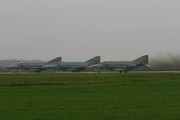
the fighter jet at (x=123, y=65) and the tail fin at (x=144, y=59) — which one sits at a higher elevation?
the tail fin at (x=144, y=59)

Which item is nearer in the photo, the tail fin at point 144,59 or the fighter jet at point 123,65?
the fighter jet at point 123,65

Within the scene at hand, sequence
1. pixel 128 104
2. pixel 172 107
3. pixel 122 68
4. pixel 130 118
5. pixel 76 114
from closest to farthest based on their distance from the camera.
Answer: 1. pixel 130 118
2. pixel 76 114
3. pixel 172 107
4. pixel 128 104
5. pixel 122 68

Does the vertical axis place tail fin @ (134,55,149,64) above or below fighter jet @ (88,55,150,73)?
above

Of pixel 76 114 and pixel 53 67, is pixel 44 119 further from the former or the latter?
pixel 53 67

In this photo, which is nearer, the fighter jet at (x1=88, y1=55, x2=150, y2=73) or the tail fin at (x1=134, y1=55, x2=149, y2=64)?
the fighter jet at (x1=88, y1=55, x2=150, y2=73)

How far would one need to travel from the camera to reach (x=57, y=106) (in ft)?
55.7

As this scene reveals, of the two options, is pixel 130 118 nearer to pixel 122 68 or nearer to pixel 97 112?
pixel 97 112

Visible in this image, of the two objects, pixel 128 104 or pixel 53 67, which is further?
pixel 53 67

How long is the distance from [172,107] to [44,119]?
21.4 ft

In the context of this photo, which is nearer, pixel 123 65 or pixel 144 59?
pixel 123 65

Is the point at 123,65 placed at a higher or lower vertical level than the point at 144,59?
lower

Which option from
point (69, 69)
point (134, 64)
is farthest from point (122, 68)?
point (69, 69)

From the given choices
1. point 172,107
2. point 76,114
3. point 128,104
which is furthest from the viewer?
point 128,104

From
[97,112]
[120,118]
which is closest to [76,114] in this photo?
[97,112]
